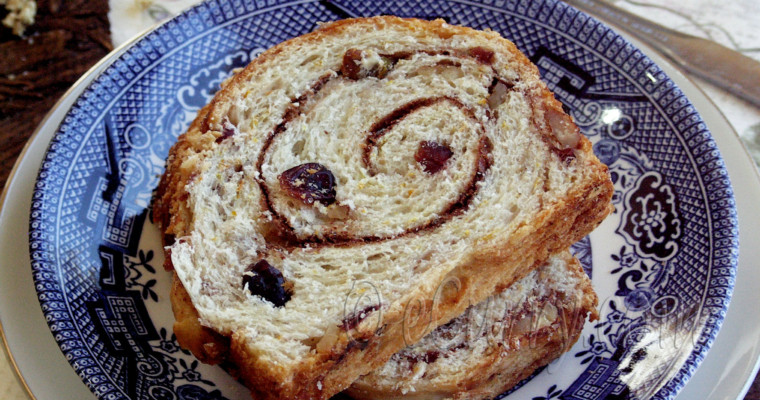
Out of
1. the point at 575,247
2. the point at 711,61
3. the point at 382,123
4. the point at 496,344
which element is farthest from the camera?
the point at 711,61

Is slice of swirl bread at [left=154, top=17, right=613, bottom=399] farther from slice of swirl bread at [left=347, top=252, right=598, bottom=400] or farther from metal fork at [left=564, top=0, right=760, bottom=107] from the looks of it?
metal fork at [left=564, top=0, right=760, bottom=107]

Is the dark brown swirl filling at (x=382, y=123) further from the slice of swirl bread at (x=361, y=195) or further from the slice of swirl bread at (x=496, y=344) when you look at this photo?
the slice of swirl bread at (x=496, y=344)

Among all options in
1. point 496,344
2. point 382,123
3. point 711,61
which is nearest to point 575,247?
point 496,344

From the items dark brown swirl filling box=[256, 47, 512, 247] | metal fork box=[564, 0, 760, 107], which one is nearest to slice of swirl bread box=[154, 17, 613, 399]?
dark brown swirl filling box=[256, 47, 512, 247]

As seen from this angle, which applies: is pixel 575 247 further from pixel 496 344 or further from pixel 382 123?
pixel 382 123

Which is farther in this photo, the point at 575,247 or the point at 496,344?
the point at 575,247

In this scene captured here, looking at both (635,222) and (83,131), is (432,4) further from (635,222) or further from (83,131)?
(83,131)

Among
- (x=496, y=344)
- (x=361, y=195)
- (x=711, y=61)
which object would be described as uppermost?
(x=711, y=61)

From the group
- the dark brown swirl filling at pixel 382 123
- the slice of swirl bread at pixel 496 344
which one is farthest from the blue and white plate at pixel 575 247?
the dark brown swirl filling at pixel 382 123
